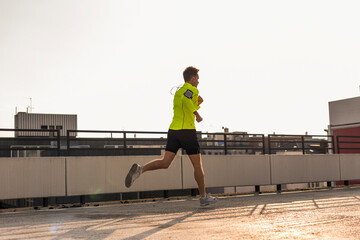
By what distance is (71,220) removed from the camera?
554 cm

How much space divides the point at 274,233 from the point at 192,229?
0.81 meters

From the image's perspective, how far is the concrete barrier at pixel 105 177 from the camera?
845 centimetres

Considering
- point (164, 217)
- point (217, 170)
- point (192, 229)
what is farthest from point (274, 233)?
point (217, 170)

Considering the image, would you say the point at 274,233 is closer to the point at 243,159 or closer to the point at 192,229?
the point at 192,229

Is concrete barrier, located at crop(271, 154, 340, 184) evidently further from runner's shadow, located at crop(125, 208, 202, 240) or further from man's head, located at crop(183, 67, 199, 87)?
runner's shadow, located at crop(125, 208, 202, 240)

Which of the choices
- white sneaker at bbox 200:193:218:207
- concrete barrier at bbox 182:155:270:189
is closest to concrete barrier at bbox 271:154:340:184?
concrete barrier at bbox 182:155:270:189

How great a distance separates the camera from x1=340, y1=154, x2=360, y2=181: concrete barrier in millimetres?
13211

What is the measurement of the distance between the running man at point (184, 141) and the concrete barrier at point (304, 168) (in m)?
5.12

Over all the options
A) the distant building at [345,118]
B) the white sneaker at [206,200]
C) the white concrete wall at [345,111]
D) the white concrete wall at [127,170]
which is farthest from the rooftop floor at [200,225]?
the white concrete wall at [345,111]

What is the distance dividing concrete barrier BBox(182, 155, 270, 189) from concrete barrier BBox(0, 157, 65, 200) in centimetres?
273

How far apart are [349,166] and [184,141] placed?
839 cm

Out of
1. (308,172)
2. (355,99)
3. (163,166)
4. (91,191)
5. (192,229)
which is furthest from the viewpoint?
(355,99)

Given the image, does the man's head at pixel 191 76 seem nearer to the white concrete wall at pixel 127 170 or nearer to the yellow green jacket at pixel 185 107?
the yellow green jacket at pixel 185 107

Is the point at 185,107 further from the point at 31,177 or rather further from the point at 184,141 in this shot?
Result: the point at 31,177
